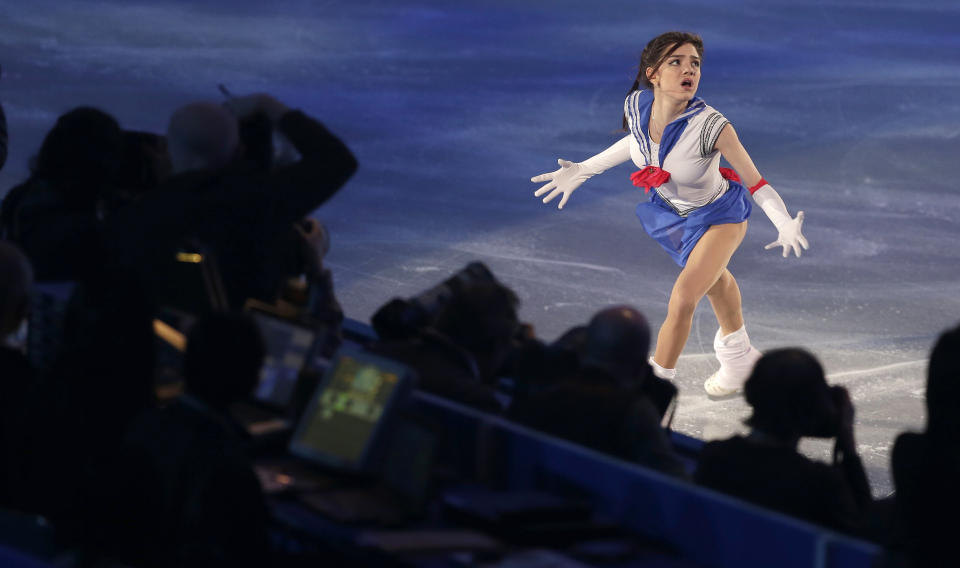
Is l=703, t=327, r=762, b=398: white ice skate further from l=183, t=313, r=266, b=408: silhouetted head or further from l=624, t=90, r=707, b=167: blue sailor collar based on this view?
l=183, t=313, r=266, b=408: silhouetted head

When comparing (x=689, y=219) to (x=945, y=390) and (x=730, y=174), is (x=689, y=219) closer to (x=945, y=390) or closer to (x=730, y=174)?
(x=730, y=174)

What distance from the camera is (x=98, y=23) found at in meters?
14.2

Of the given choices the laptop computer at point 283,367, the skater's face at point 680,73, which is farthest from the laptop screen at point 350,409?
the skater's face at point 680,73

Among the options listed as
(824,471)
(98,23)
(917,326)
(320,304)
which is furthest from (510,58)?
(824,471)

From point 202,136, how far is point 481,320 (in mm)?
981

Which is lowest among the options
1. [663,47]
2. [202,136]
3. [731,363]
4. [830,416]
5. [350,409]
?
[731,363]

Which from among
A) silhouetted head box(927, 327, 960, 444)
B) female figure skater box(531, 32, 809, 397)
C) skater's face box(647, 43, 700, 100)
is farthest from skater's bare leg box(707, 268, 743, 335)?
silhouetted head box(927, 327, 960, 444)

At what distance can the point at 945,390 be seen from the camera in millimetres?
2592

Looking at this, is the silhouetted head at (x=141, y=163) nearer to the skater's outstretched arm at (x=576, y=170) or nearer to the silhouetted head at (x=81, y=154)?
the silhouetted head at (x=81, y=154)

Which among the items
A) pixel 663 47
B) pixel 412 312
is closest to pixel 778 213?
pixel 663 47

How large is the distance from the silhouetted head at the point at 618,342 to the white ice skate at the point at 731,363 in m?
2.90

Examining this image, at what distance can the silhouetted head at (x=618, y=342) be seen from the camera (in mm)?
3303

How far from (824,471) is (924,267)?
567 centimetres

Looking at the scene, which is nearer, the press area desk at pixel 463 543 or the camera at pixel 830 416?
the press area desk at pixel 463 543
